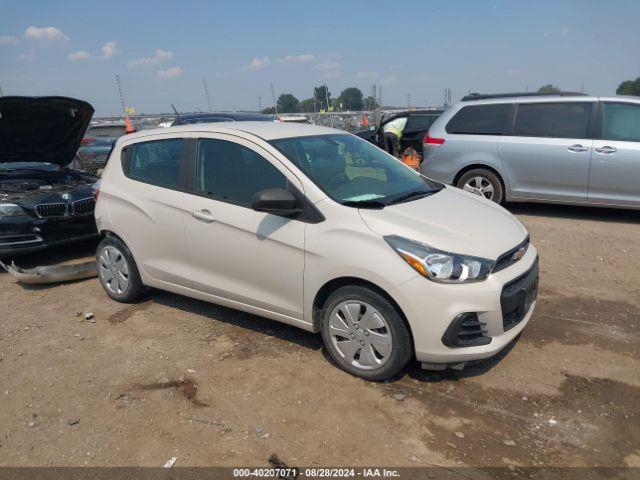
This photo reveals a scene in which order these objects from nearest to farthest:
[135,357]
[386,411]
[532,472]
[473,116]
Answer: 1. [532,472]
2. [386,411]
3. [135,357]
4. [473,116]

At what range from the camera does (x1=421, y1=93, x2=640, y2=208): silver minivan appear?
22.4 ft

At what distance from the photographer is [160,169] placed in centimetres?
439

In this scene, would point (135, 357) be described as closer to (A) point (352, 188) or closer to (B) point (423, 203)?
(A) point (352, 188)

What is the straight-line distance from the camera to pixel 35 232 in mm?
5801

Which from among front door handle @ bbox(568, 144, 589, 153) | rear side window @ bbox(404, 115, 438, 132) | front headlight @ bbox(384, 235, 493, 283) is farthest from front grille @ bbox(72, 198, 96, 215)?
rear side window @ bbox(404, 115, 438, 132)

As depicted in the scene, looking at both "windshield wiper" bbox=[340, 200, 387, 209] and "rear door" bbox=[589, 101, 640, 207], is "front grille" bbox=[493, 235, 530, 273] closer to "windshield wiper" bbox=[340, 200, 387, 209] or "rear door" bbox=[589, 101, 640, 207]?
"windshield wiper" bbox=[340, 200, 387, 209]

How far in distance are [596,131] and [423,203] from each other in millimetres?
4595

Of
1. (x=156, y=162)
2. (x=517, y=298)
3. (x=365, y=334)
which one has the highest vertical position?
(x=156, y=162)

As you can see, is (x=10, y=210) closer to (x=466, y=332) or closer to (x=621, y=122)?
(x=466, y=332)

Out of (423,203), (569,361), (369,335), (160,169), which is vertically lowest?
(569,361)

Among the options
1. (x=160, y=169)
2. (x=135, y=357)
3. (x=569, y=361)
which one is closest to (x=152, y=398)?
(x=135, y=357)

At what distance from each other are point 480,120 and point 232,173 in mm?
5170

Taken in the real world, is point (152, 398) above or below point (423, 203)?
below

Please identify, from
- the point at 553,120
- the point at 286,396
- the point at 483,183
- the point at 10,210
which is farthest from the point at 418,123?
the point at 286,396
